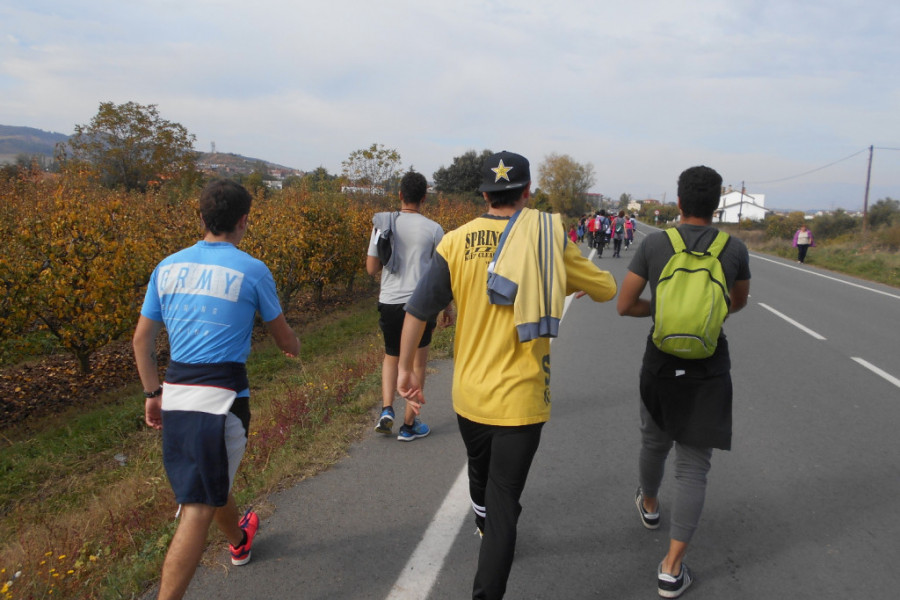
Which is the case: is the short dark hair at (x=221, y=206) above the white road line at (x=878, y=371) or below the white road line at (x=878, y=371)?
above

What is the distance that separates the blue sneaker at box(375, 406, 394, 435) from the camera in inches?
176

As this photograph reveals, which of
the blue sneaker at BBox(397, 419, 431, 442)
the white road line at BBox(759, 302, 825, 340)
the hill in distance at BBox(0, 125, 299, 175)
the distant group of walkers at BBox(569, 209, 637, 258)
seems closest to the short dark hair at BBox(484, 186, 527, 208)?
the blue sneaker at BBox(397, 419, 431, 442)

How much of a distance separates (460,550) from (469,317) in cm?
135

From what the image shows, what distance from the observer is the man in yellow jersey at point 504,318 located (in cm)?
218

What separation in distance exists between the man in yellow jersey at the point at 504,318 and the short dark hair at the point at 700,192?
62 cm

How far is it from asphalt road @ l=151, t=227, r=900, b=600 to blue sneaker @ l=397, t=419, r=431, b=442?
0.07 m

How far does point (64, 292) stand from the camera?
255 inches

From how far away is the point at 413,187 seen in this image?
4.21 m

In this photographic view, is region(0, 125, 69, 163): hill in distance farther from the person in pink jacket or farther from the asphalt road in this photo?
the asphalt road

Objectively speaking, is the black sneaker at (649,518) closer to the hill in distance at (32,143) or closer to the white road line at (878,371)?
the white road line at (878,371)

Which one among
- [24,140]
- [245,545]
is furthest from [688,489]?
[24,140]

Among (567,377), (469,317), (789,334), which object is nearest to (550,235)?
(469,317)

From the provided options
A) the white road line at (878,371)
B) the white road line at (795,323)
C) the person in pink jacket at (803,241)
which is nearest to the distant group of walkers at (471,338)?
the white road line at (878,371)

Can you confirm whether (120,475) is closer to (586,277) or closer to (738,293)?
(586,277)
